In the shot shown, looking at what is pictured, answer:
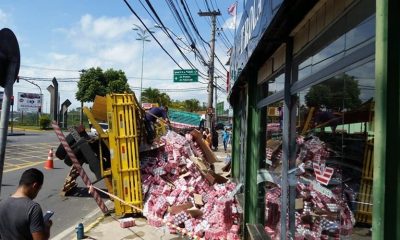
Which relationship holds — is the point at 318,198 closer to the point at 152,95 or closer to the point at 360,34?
the point at 360,34

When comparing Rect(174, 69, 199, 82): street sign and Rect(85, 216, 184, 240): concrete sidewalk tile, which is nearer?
Rect(85, 216, 184, 240): concrete sidewalk tile

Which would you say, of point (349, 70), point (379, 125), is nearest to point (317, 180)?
point (349, 70)

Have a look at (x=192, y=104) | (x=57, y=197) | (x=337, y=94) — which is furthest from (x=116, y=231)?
(x=192, y=104)

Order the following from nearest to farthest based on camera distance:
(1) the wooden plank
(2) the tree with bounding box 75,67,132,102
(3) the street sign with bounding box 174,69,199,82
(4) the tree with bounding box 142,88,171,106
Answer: (1) the wooden plank → (3) the street sign with bounding box 174,69,199,82 → (2) the tree with bounding box 75,67,132,102 → (4) the tree with bounding box 142,88,171,106

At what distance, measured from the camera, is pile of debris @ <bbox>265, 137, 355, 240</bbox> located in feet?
9.87

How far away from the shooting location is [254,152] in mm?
6809

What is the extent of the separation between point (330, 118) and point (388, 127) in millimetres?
1549

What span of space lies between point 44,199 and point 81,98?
180ft

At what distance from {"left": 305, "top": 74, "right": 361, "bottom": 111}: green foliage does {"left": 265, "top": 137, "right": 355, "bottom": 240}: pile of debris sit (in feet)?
1.15

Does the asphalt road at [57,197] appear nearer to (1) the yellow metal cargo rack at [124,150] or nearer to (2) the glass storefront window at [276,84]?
(1) the yellow metal cargo rack at [124,150]

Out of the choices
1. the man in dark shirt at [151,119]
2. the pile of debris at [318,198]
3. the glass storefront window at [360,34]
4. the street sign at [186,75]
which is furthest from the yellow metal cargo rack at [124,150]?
the street sign at [186,75]

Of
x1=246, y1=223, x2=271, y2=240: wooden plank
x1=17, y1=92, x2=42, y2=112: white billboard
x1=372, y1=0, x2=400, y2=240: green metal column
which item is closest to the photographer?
x1=372, y1=0, x2=400, y2=240: green metal column

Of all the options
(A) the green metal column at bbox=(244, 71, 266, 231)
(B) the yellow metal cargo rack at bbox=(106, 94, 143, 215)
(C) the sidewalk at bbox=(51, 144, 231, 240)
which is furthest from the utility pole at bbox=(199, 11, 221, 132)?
(A) the green metal column at bbox=(244, 71, 266, 231)

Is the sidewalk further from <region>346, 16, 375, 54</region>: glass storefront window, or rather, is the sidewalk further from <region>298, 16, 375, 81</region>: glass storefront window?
<region>346, 16, 375, 54</region>: glass storefront window
